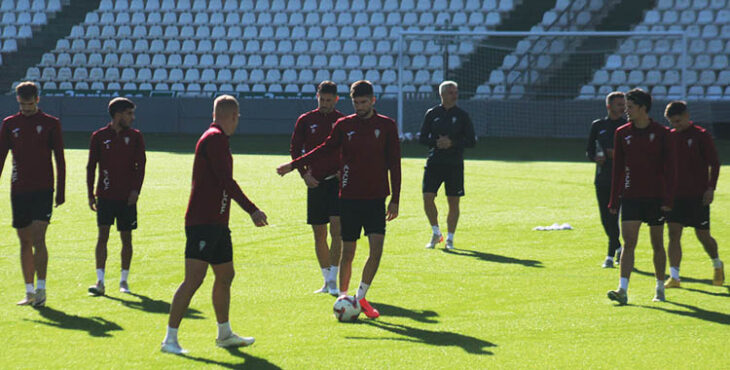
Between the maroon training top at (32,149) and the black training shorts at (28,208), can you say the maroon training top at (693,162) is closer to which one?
the maroon training top at (32,149)

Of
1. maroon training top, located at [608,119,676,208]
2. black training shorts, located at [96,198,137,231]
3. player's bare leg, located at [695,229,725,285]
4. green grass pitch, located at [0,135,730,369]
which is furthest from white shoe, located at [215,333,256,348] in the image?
player's bare leg, located at [695,229,725,285]

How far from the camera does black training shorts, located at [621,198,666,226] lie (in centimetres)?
818

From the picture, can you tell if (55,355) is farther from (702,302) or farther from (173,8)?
(173,8)

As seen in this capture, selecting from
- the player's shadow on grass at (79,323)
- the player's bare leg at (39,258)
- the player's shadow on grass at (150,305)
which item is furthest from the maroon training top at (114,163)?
the player's shadow on grass at (79,323)

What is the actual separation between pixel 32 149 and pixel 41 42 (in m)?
31.1

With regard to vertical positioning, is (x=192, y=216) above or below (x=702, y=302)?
above

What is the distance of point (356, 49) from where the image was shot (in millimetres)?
35500

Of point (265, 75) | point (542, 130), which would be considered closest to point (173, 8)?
point (265, 75)

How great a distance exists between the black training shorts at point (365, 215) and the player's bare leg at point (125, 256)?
2177 mm

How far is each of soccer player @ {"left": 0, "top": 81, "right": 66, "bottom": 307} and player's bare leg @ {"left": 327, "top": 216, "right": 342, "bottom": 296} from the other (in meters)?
2.40

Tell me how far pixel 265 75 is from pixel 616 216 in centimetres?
2623

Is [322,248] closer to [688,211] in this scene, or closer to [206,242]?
[206,242]

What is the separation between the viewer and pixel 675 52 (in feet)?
112

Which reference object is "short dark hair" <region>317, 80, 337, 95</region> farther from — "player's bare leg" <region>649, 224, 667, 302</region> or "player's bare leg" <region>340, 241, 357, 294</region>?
"player's bare leg" <region>649, 224, 667, 302</region>
